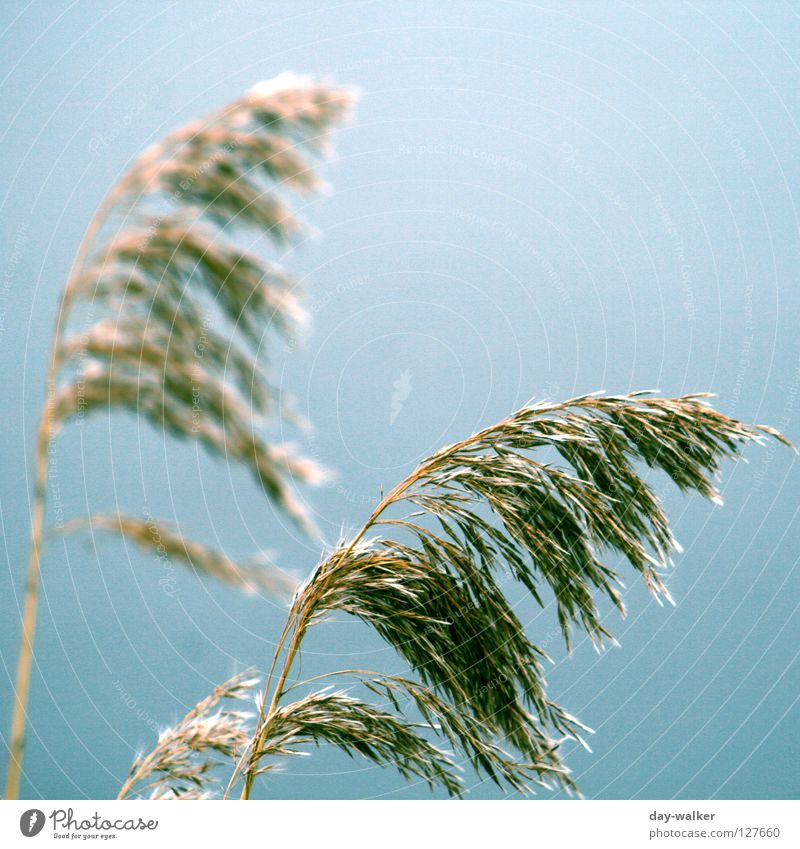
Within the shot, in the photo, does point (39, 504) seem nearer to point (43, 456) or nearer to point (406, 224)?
point (43, 456)

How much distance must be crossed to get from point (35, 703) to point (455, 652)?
1615mm

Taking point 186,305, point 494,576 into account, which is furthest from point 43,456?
point 494,576

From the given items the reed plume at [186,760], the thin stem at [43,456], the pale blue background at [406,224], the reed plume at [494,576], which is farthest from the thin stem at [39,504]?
the pale blue background at [406,224]

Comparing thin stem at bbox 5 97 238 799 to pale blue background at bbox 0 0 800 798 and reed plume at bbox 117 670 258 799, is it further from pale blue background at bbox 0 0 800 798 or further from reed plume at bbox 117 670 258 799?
pale blue background at bbox 0 0 800 798

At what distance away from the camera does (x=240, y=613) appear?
4793 mm

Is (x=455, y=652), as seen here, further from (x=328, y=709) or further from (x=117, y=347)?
(x=117, y=347)

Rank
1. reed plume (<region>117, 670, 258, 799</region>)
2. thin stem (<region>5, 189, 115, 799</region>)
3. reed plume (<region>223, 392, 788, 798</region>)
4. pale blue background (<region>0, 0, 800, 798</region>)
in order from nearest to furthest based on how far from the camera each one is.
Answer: thin stem (<region>5, 189, 115, 799</region>) < reed plume (<region>223, 392, 788, 798</region>) < reed plume (<region>117, 670, 258, 799</region>) < pale blue background (<region>0, 0, 800, 798</region>)
